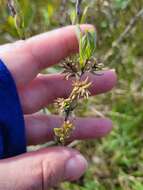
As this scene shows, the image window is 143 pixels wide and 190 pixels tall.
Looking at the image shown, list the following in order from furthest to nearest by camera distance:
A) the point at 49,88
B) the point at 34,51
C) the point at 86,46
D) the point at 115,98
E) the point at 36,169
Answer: the point at 115,98 < the point at 49,88 < the point at 34,51 < the point at 36,169 < the point at 86,46

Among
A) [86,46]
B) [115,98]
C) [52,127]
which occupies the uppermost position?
[86,46]

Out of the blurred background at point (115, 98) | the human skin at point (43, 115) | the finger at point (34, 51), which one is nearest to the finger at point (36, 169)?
the human skin at point (43, 115)

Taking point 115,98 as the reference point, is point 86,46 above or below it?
above

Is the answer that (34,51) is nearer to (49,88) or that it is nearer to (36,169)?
(49,88)

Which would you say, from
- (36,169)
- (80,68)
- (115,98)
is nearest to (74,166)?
(36,169)

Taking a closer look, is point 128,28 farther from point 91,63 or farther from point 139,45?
point 91,63

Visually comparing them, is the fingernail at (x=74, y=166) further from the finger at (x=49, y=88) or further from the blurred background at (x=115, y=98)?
the blurred background at (x=115, y=98)

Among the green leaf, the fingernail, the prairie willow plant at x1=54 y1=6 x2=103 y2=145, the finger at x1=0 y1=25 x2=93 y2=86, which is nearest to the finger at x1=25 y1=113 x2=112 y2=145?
the finger at x1=0 y1=25 x2=93 y2=86
